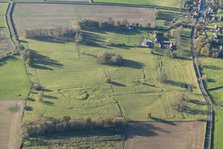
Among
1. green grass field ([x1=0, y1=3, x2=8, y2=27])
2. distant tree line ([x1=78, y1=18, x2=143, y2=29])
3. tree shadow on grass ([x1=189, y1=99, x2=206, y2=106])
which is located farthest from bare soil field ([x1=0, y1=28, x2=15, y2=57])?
tree shadow on grass ([x1=189, y1=99, x2=206, y2=106])

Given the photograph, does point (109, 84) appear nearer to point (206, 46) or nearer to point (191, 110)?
point (191, 110)

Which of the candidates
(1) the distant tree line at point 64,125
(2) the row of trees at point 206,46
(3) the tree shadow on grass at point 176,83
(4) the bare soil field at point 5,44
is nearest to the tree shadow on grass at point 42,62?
(4) the bare soil field at point 5,44

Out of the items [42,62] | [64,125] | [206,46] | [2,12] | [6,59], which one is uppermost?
[2,12]

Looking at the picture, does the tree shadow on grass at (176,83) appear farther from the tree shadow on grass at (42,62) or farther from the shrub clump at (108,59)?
→ the tree shadow on grass at (42,62)

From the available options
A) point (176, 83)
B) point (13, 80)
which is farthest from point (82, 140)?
point (176, 83)

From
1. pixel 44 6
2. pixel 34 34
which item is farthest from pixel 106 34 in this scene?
pixel 44 6
